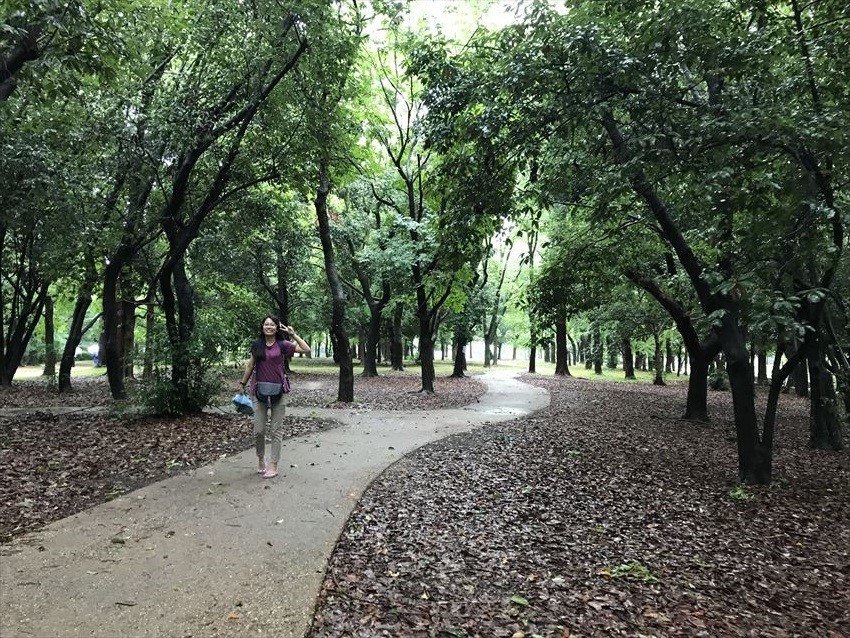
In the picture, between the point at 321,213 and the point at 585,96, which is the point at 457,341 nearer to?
the point at 321,213

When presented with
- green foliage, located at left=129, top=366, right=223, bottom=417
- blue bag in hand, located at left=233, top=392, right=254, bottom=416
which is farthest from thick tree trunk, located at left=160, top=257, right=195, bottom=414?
blue bag in hand, located at left=233, top=392, right=254, bottom=416

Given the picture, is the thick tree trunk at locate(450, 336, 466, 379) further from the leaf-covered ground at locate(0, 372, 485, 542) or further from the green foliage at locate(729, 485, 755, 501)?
the green foliage at locate(729, 485, 755, 501)

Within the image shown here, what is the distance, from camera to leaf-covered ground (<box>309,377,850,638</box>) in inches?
144

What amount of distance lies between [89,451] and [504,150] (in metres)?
7.00

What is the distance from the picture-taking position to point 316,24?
26.5 ft

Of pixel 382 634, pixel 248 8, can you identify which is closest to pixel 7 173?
pixel 248 8

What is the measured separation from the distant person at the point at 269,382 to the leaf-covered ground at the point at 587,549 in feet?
4.50

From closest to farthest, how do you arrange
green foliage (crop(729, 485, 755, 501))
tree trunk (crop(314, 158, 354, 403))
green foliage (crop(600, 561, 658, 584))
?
green foliage (crop(600, 561, 658, 584)) < green foliage (crop(729, 485, 755, 501)) < tree trunk (crop(314, 158, 354, 403))

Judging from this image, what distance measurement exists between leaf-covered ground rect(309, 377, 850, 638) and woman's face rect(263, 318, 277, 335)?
7.26 feet

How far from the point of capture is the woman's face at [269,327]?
6141 mm

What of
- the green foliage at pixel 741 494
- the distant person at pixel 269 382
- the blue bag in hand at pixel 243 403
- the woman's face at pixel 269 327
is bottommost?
the green foliage at pixel 741 494

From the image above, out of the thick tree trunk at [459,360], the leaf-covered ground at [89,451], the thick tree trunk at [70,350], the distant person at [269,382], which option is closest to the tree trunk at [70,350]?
the thick tree trunk at [70,350]

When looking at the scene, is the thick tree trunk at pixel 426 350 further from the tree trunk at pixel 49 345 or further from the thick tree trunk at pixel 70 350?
the tree trunk at pixel 49 345

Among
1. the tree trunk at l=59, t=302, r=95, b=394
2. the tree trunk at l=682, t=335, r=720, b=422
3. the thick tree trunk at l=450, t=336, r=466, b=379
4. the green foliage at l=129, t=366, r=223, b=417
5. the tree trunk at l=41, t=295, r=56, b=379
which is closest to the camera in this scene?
the green foliage at l=129, t=366, r=223, b=417
